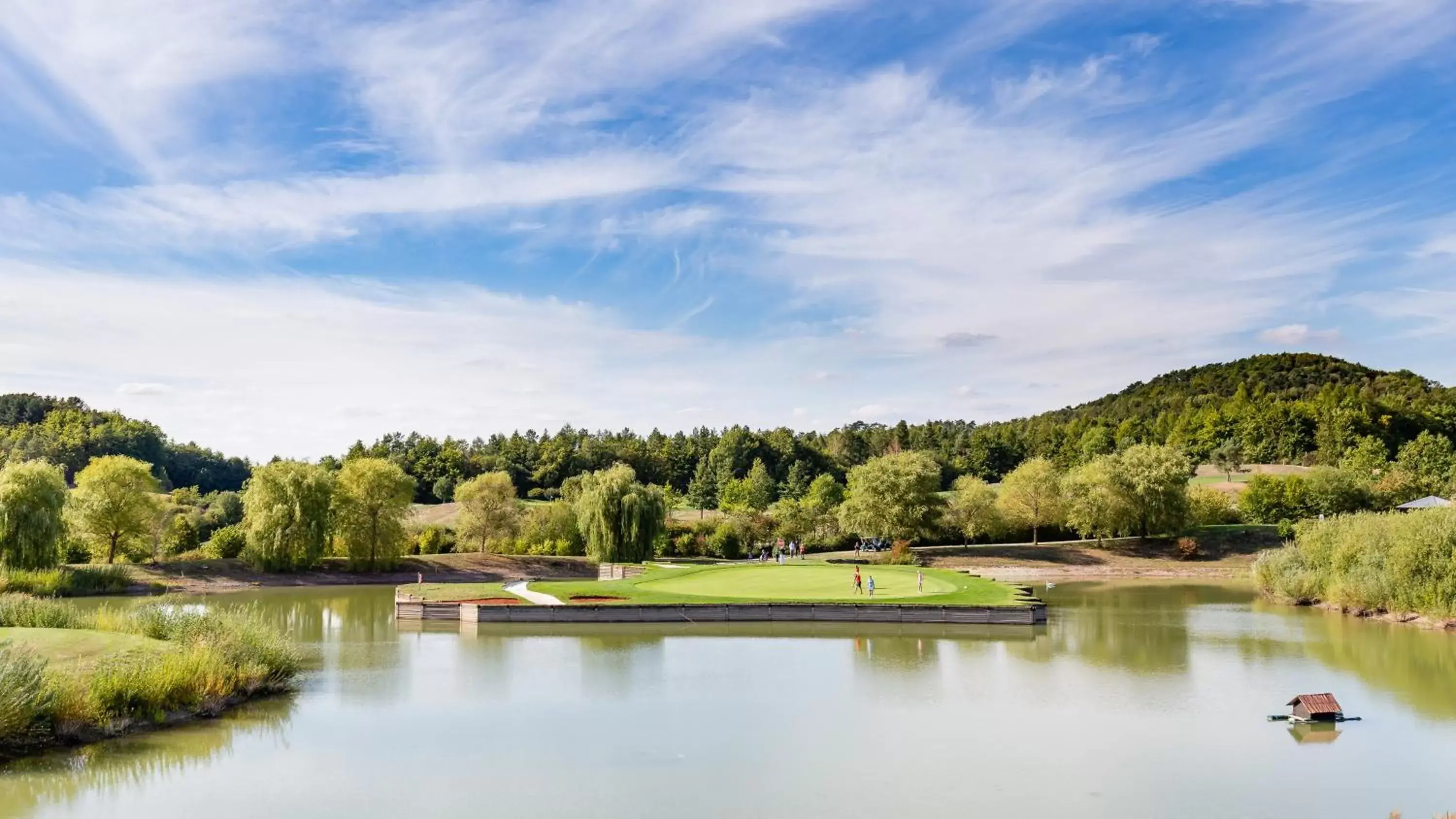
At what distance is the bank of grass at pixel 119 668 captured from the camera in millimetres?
16906

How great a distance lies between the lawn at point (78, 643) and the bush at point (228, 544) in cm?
3466

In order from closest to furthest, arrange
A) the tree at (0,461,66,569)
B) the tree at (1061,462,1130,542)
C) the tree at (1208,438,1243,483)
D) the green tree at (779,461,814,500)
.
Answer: the tree at (0,461,66,569), the tree at (1061,462,1130,542), the tree at (1208,438,1243,483), the green tree at (779,461,814,500)

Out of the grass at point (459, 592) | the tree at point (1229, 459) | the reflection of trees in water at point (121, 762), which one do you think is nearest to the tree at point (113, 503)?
the grass at point (459, 592)

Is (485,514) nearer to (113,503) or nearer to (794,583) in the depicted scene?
(113,503)

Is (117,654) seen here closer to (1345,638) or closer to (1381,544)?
(1345,638)

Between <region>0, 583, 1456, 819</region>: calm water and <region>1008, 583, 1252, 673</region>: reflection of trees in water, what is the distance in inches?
11.6

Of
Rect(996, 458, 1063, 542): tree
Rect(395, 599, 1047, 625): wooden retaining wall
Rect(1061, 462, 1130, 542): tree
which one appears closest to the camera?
Rect(395, 599, 1047, 625): wooden retaining wall

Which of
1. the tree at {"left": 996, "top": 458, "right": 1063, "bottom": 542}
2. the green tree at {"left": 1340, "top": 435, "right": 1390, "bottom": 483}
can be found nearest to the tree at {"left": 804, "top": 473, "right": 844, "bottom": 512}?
the tree at {"left": 996, "top": 458, "right": 1063, "bottom": 542}

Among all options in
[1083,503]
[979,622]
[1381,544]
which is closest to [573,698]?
[979,622]

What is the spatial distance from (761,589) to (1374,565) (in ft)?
75.8

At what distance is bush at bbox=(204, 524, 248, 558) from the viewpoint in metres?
55.2

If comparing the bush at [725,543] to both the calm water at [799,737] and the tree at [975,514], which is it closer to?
the tree at [975,514]

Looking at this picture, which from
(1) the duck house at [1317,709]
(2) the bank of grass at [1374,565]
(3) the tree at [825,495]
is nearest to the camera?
(1) the duck house at [1317,709]

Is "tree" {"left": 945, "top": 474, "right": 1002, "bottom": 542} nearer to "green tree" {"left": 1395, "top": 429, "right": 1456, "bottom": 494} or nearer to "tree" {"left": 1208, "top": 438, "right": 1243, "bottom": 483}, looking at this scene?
"green tree" {"left": 1395, "top": 429, "right": 1456, "bottom": 494}
